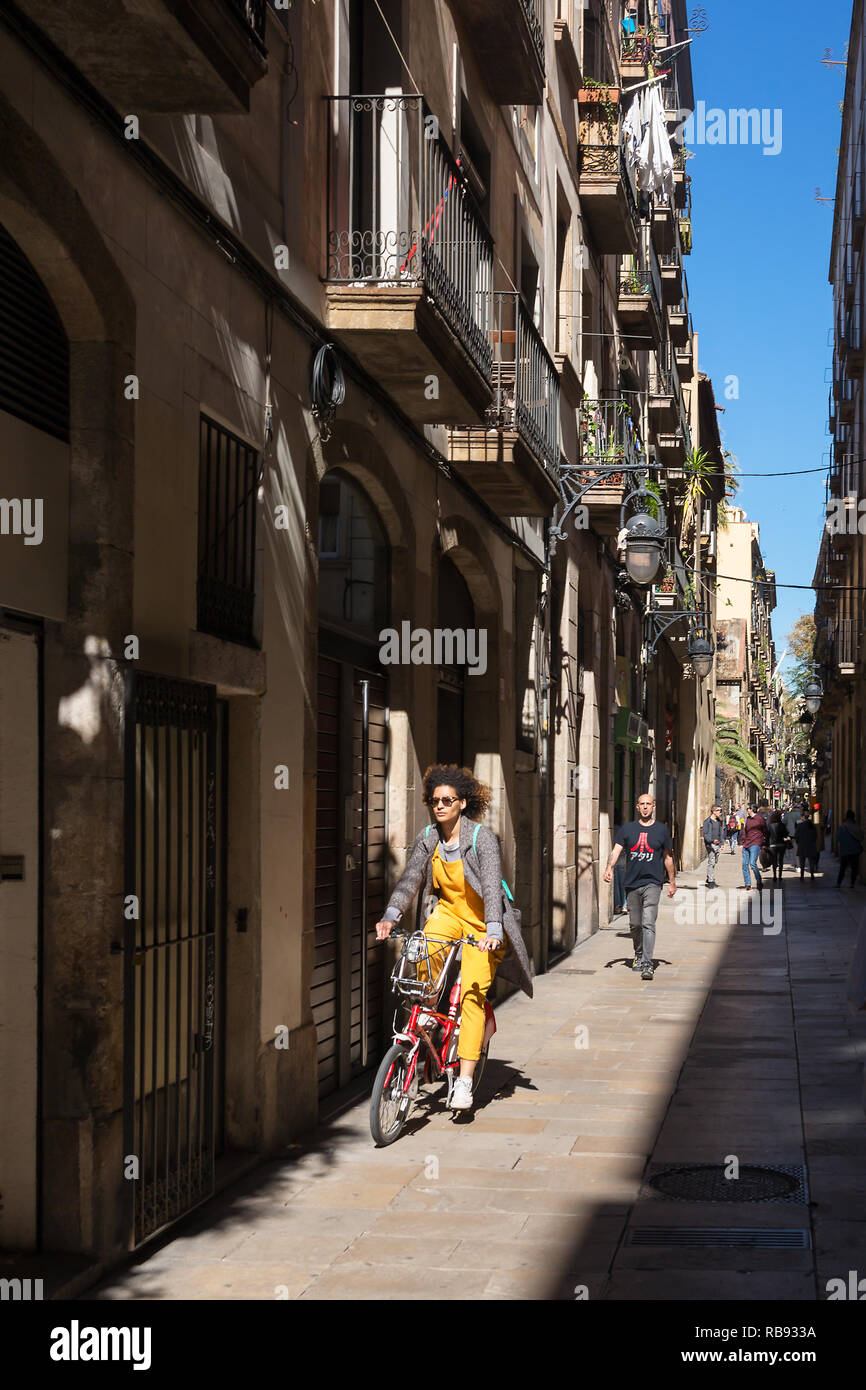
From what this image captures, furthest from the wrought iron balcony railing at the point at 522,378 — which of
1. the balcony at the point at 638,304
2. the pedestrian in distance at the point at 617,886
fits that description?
the pedestrian in distance at the point at 617,886

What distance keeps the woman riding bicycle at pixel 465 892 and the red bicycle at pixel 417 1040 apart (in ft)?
0.32

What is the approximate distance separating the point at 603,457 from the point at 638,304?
5796mm

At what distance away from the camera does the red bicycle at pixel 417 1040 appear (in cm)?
853

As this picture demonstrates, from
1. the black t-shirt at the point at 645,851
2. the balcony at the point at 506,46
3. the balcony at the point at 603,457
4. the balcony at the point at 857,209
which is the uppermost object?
the balcony at the point at 857,209

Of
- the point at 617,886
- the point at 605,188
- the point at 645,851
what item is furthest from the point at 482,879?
the point at 617,886

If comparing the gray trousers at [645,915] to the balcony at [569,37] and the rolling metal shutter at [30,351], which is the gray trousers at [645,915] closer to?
the balcony at [569,37]

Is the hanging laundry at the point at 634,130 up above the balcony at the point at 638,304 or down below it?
above

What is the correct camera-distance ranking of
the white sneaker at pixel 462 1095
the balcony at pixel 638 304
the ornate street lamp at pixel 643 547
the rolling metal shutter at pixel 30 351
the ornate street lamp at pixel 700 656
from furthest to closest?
the ornate street lamp at pixel 700 656
the balcony at pixel 638 304
the ornate street lamp at pixel 643 547
the white sneaker at pixel 462 1095
the rolling metal shutter at pixel 30 351

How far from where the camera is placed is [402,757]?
11.8 m

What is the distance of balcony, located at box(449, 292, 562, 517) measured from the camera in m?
13.4

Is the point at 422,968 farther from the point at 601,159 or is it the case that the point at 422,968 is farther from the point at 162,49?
the point at 601,159

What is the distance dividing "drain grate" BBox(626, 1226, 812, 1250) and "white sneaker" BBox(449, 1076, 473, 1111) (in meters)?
2.17

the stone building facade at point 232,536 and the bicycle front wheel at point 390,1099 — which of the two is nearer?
the stone building facade at point 232,536
